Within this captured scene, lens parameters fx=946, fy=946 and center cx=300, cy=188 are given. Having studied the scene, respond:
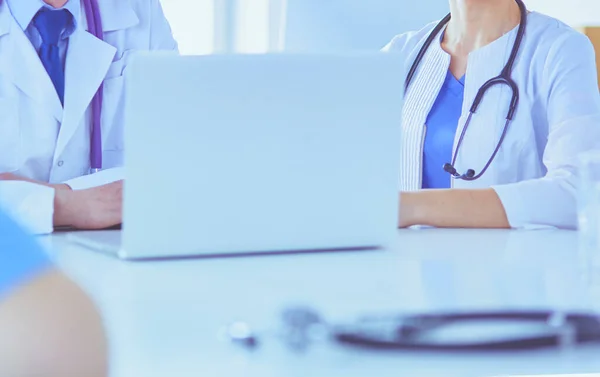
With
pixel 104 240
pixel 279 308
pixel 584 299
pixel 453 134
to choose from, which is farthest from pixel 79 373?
pixel 453 134

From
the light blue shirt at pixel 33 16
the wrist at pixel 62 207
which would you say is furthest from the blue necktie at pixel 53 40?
the wrist at pixel 62 207

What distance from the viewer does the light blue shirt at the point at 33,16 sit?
1788 mm

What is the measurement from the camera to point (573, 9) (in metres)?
3.93

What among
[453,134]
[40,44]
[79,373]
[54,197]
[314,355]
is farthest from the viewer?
[453,134]

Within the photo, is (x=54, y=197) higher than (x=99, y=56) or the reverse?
the reverse

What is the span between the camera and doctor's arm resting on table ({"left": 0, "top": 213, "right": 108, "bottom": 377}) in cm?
40

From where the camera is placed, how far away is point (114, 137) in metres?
1.92

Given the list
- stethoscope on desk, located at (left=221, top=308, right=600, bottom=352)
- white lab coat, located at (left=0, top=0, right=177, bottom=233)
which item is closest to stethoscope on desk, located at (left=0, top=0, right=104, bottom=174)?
white lab coat, located at (left=0, top=0, right=177, bottom=233)

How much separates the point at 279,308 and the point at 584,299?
29 centimetres

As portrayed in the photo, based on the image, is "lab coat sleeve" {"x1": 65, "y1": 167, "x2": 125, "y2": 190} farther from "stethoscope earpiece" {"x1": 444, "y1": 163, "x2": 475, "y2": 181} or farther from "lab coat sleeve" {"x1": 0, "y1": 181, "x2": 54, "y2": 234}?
"stethoscope earpiece" {"x1": 444, "y1": 163, "x2": 475, "y2": 181}

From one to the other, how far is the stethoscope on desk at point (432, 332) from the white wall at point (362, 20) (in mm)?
3274

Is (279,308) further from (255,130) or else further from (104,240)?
(104,240)

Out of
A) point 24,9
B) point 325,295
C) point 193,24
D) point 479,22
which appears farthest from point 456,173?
point 193,24

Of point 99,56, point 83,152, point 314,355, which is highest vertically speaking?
point 99,56
